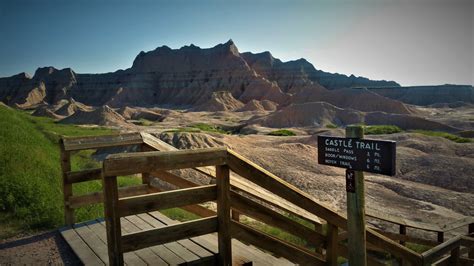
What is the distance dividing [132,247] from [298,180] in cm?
1436

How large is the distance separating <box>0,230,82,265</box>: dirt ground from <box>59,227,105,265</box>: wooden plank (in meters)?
0.07

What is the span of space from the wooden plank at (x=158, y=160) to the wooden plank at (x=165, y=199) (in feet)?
0.79

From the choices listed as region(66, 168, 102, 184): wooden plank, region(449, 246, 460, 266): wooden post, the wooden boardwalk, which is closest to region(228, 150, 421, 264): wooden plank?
the wooden boardwalk

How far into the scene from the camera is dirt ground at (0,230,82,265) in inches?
153

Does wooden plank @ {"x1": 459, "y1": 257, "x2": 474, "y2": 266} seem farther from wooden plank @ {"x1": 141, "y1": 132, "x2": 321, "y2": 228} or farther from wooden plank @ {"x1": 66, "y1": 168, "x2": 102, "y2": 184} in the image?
wooden plank @ {"x1": 66, "y1": 168, "x2": 102, "y2": 184}

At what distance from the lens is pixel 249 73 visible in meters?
115

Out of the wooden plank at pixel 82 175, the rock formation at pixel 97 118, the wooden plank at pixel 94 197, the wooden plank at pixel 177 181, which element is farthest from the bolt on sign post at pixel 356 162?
the rock formation at pixel 97 118

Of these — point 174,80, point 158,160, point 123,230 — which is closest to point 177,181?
point 123,230

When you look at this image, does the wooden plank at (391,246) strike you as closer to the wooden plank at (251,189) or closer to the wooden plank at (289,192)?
the wooden plank at (289,192)

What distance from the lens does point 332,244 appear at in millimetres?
3885

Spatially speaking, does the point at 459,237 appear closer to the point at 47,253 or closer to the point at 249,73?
the point at 47,253

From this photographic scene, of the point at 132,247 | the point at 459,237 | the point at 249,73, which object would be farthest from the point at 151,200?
the point at 249,73

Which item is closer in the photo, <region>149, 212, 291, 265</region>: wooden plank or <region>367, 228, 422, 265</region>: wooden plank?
<region>149, 212, 291, 265</region>: wooden plank

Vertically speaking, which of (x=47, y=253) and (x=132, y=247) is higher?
(x=132, y=247)
